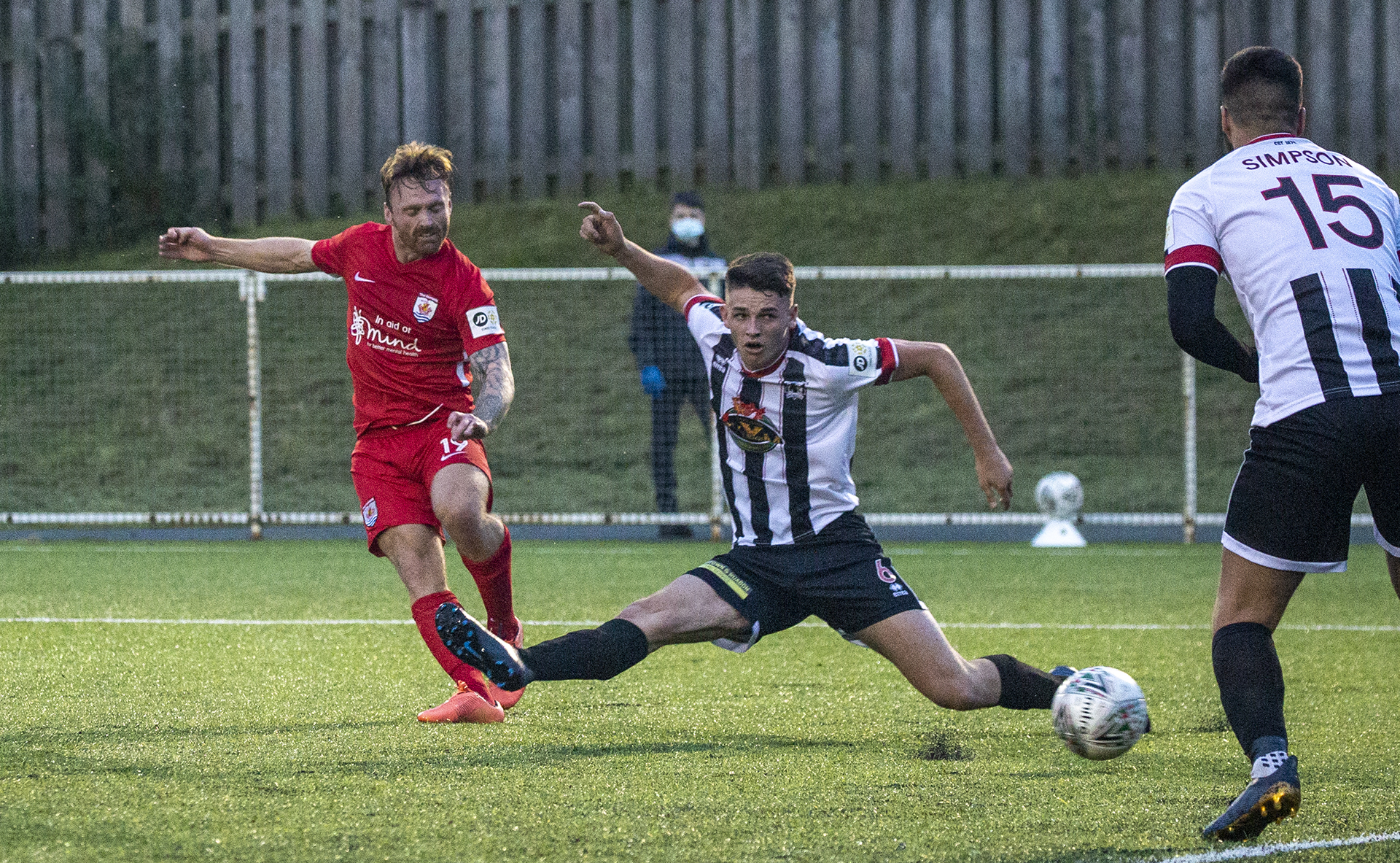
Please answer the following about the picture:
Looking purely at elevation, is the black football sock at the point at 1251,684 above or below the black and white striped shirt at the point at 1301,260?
below

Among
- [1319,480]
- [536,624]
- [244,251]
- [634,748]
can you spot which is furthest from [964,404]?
[536,624]

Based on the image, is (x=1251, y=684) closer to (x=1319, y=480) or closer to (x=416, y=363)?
(x=1319, y=480)

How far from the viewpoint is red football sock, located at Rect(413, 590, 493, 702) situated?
4.76m

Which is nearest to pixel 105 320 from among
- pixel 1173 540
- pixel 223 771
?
pixel 1173 540

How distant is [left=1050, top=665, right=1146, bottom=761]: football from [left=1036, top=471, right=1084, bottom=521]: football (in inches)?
246

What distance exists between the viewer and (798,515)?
4.48 meters

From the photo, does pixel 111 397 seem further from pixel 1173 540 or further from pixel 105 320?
pixel 1173 540

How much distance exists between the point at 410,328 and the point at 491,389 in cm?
44

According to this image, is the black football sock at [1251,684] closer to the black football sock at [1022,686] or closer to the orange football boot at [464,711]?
the black football sock at [1022,686]

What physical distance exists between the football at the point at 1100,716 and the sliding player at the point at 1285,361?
467 millimetres

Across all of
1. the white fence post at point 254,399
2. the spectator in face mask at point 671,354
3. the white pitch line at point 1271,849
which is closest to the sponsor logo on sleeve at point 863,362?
the white pitch line at point 1271,849

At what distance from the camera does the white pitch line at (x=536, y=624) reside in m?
6.84

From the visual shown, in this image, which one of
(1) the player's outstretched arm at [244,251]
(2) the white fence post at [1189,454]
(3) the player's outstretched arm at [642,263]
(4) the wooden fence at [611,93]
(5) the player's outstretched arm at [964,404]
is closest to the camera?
(5) the player's outstretched arm at [964,404]

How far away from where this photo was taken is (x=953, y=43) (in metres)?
13.4
